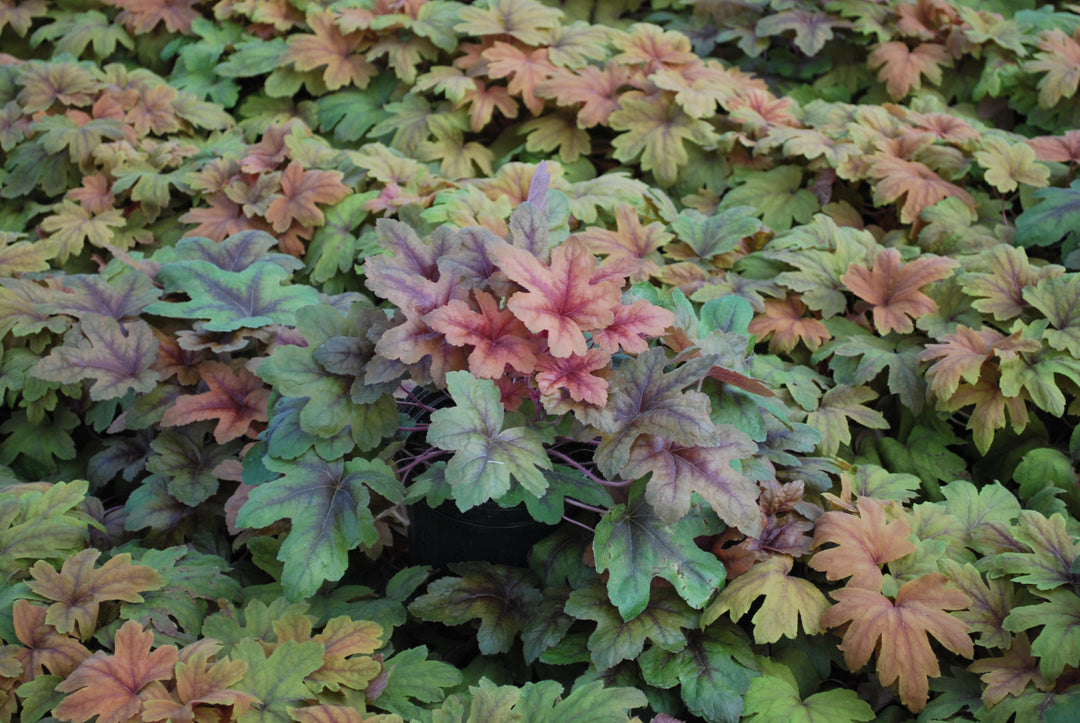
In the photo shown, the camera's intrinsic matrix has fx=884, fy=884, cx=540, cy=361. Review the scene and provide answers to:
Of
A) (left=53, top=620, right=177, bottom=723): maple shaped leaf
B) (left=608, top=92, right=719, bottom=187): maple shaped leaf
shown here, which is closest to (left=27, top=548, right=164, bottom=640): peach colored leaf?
(left=53, top=620, right=177, bottom=723): maple shaped leaf

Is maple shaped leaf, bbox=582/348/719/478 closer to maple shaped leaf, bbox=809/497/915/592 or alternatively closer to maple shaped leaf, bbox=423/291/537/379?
maple shaped leaf, bbox=423/291/537/379

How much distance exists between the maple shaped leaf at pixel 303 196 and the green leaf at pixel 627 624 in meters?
1.74

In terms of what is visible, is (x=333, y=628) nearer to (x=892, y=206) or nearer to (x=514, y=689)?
(x=514, y=689)

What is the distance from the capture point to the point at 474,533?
205 centimetres

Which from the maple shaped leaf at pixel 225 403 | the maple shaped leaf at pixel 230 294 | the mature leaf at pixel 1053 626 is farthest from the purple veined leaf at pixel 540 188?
the mature leaf at pixel 1053 626

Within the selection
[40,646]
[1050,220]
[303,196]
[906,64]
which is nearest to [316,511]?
[40,646]

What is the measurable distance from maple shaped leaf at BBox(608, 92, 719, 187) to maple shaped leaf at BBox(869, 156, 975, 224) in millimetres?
652

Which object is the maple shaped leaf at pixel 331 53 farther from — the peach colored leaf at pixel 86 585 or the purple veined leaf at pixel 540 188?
the peach colored leaf at pixel 86 585

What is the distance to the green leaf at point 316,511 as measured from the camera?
1683mm

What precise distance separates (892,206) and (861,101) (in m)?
0.93

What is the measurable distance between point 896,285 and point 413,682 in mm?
1761

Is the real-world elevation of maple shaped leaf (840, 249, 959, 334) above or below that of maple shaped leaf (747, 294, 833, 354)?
above

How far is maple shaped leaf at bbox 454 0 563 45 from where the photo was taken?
139 inches

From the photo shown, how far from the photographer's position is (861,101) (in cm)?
394
